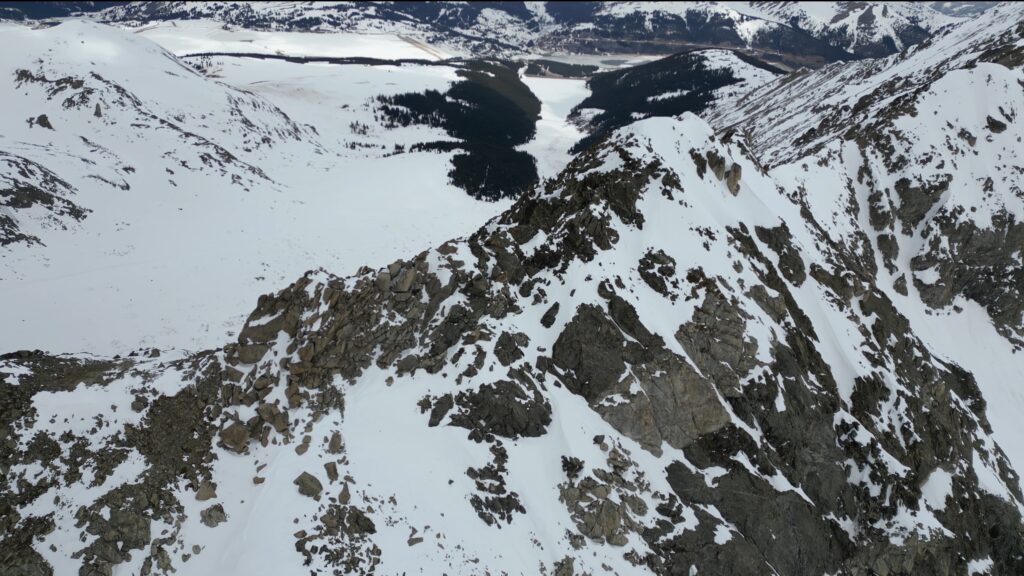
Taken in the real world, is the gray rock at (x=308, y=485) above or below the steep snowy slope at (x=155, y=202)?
above

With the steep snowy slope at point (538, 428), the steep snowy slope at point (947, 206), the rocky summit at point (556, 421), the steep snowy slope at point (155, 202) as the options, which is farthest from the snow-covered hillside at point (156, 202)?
the steep snowy slope at point (947, 206)

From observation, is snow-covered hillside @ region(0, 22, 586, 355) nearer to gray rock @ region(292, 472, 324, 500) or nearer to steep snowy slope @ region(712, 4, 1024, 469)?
gray rock @ region(292, 472, 324, 500)

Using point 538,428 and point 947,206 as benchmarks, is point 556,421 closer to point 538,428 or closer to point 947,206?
point 538,428

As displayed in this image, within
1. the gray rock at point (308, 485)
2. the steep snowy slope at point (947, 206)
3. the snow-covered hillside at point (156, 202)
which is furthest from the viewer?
the steep snowy slope at point (947, 206)

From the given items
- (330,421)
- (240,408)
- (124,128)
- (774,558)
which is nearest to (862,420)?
(774,558)

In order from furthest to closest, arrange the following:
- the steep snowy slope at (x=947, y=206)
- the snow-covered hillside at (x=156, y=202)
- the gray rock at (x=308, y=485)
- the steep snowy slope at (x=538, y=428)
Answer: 1. the steep snowy slope at (x=947, y=206)
2. the snow-covered hillside at (x=156, y=202)
3. the gray rock at (x=308, y=485)
4. the steep snowy slope at (x=538, y=428)

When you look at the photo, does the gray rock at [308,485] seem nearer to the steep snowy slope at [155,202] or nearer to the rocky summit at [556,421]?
the rocky summit at [556,421]

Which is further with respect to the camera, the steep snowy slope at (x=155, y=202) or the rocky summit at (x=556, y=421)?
the steep snowy slope at (x=155, y=202)
